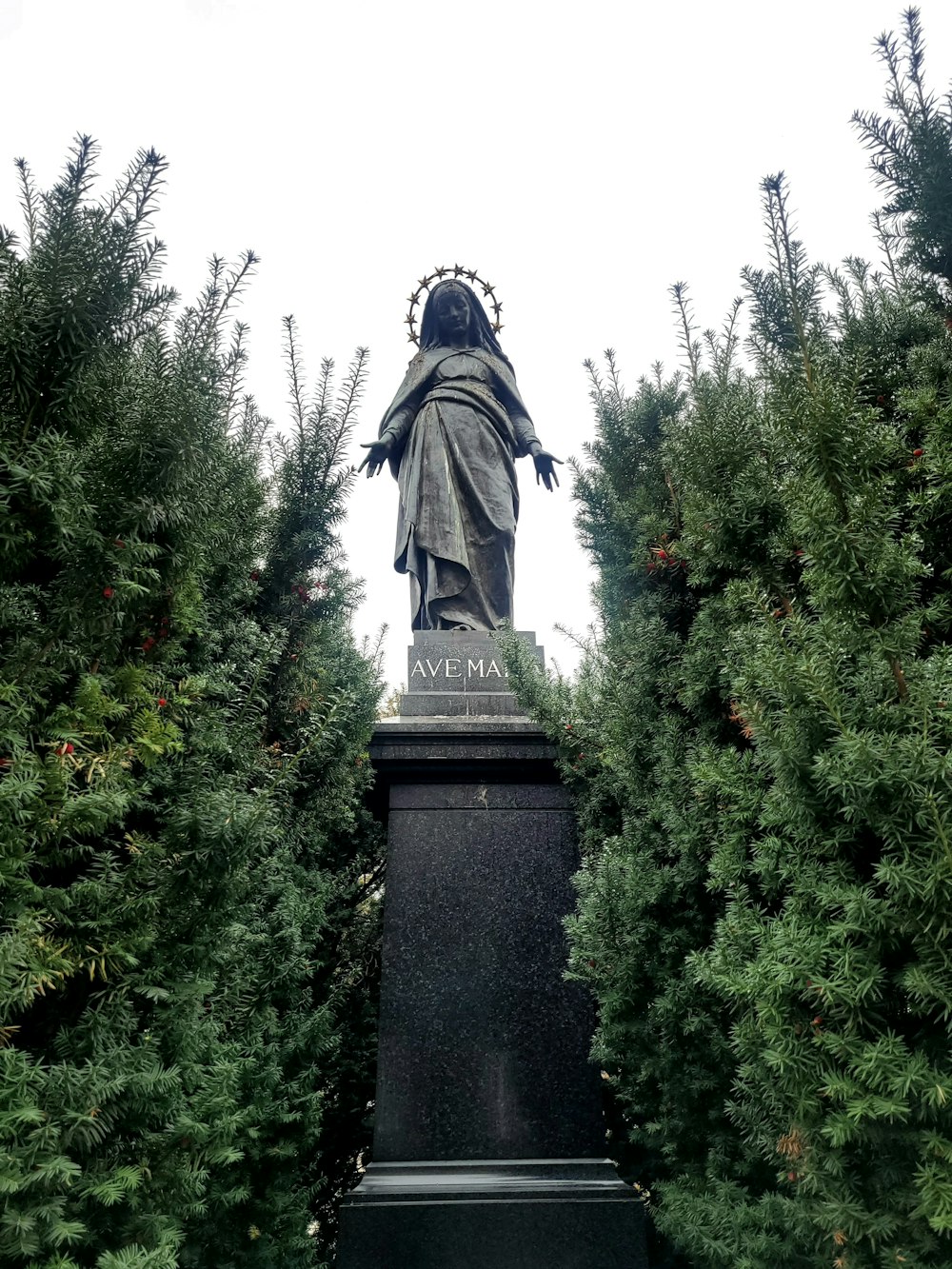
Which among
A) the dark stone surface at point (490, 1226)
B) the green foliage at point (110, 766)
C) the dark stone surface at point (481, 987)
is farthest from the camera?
the dark stone surface at point (481, 987)

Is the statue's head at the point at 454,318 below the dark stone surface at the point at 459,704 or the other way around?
the other way around

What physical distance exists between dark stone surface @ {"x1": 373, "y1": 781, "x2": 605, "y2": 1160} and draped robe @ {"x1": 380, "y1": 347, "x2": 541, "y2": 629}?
5.55ft

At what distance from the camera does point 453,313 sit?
7.16m

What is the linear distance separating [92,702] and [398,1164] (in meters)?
2.91

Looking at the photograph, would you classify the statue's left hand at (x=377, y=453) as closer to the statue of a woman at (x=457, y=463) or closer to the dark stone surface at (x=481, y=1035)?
the statue of a woman at (x=457, y=463)

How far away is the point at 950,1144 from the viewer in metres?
1.78

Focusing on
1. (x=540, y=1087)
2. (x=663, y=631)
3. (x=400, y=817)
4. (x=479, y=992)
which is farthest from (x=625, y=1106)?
(x=663, y=631)

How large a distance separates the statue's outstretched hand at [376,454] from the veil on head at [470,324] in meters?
1.18

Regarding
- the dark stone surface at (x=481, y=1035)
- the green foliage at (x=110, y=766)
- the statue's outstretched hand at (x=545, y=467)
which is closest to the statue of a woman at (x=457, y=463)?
the statue's outstretched hand at (x=545, y=467)

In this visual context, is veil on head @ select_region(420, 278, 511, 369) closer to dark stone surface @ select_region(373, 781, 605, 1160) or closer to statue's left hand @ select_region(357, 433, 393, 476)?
statue's left hand @ select_region(357, 433, 393, 476)

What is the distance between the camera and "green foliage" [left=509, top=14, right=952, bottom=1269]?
191 cm

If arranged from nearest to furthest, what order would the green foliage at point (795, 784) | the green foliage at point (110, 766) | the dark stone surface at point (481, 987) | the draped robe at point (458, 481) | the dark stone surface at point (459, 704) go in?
the green foliage at point (795, 784)
the green foliage at point (110, 766)
the dark stone surface at point (481, 987)
the dark stone surface at point (459, 704)
the draped robe at point (458, 481)

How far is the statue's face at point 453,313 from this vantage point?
7168 millimetres

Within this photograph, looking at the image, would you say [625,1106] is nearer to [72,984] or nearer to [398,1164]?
[398,1164]
